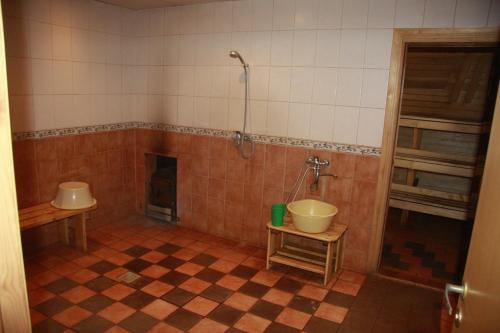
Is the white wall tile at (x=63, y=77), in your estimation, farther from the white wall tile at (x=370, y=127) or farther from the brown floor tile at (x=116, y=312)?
the white wall tile at (x=370, y=127)

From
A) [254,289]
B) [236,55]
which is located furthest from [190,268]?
[236,55]

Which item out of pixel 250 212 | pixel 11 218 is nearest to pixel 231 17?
pixel 250 212

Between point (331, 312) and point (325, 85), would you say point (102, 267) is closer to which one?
point (331, 312)

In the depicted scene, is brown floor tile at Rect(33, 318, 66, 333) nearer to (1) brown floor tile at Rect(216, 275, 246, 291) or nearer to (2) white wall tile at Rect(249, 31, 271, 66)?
(1) brown floor tile at Rect(216, 275, 246, 291)

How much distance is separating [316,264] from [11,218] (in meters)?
2.94

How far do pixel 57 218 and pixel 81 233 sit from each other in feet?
1.13

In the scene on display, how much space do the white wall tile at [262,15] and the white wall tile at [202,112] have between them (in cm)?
93

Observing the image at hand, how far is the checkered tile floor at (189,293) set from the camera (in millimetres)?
2711

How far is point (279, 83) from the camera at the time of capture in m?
3.66

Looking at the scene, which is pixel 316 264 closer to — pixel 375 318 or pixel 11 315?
pixel 375 318

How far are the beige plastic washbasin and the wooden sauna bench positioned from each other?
59mm

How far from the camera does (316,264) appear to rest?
3.40 m

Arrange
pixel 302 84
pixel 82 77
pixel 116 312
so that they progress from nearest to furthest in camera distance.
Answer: pixel 116 312 → pixel 302 84 → pixel 82 77

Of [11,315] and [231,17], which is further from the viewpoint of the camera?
[231,17]
